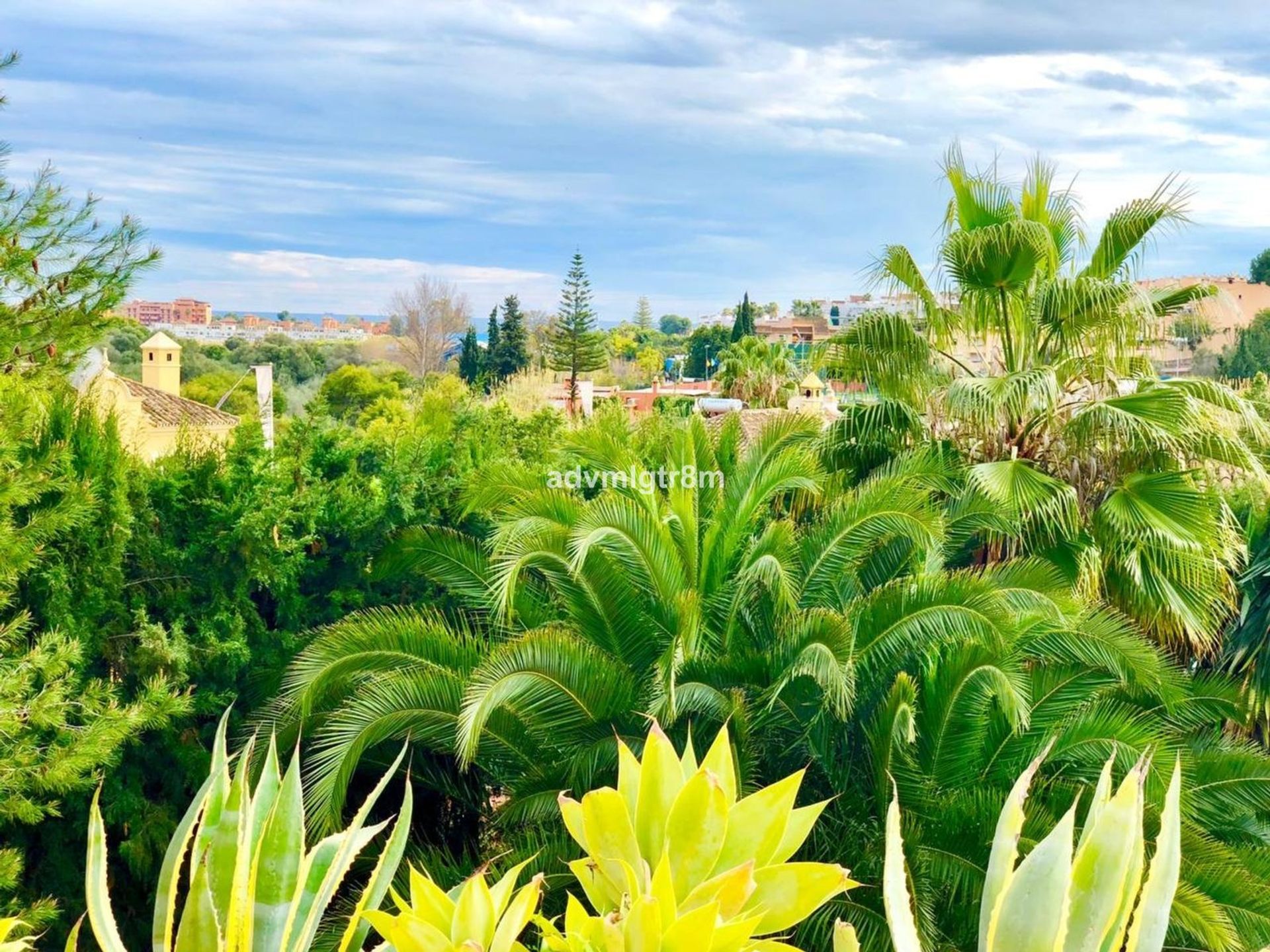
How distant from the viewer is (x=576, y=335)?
1793 inches

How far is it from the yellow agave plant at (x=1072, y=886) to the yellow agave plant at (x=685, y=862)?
0.10 m

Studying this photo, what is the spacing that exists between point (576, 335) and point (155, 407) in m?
25.4

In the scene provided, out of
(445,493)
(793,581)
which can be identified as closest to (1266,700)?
(793,581)

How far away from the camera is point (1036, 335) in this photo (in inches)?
333

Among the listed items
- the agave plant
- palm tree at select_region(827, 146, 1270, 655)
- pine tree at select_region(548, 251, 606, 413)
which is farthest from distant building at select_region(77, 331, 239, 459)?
pine tree at select_region(548, 251, 606, 413)

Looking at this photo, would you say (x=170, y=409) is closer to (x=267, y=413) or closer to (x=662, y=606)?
(x=267, y=413)

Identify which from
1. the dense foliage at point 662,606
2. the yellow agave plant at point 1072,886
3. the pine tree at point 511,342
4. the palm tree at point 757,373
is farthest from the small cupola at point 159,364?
the yellow agave plant at point 1072,886

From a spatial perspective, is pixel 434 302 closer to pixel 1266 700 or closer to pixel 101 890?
pixel 1266 700

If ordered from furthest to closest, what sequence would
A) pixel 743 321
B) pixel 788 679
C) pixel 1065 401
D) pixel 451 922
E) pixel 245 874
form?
pixel 743 321 < pixel 1065 401 < pixel 788 679 < pixel 245 874 < pixel 451 922

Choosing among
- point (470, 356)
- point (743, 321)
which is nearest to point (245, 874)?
point (470, 356)

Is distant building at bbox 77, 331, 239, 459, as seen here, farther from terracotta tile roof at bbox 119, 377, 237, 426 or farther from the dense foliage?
the dense foliage

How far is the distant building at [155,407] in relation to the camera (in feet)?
20.4

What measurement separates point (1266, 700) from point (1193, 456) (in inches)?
84.1

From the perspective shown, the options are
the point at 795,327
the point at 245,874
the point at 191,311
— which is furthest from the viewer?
the point at 795,327
